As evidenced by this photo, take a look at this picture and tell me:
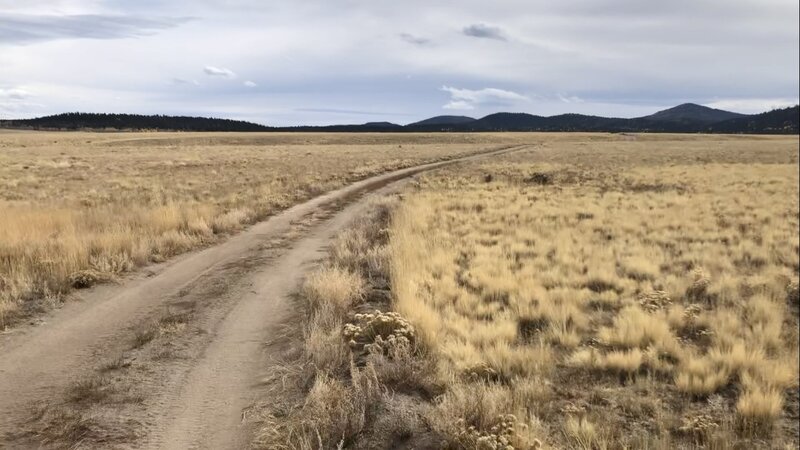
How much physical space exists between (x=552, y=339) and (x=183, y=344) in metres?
5.39

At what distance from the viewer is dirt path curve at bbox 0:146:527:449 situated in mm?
4871

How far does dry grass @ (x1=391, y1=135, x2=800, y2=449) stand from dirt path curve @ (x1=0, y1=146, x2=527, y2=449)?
211 cm

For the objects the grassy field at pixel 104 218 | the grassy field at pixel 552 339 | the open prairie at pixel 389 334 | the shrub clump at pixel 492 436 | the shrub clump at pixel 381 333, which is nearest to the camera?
the shrub clump at pixel 492 436

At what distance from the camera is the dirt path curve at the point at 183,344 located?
4.87 metres

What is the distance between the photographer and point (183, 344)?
6629mm

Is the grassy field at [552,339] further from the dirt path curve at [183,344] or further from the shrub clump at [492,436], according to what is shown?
the dirt path curve at [183,344]

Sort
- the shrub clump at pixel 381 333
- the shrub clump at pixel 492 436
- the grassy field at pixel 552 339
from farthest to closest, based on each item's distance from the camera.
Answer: the shrub clump at pixel 381 333 → the grassy field at pixel 552 339 → the shrub clump at pixel 492 436

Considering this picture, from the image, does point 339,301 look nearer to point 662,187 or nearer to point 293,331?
point 293,331

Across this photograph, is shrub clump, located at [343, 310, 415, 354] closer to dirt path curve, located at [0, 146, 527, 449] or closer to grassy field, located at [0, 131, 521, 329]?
dirt path curve, located at [0, 146, 527, 449]

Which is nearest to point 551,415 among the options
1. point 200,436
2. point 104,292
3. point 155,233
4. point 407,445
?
point 407,445

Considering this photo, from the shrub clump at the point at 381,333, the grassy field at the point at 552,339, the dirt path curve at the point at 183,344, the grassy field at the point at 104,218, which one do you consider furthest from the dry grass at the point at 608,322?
the grassy field at the point at 104,218

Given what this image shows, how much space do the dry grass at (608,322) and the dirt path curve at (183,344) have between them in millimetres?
2112

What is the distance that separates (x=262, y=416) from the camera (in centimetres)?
498

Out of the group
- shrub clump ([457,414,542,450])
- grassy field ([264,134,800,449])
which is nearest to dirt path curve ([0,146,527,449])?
grassy field ([264,134,800,449])
